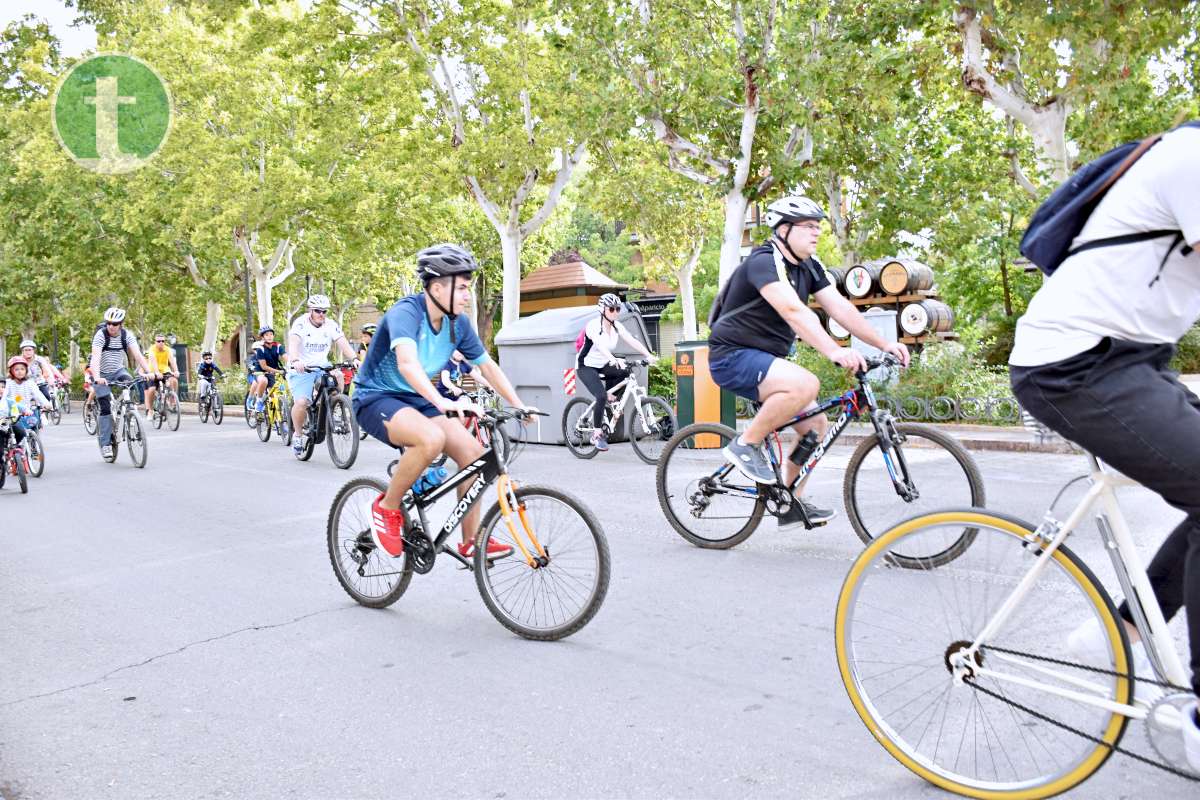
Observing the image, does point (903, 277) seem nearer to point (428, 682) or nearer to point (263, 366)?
point (263, 366)

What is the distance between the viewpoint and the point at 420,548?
495 centimetres

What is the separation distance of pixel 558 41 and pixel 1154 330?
640 inches

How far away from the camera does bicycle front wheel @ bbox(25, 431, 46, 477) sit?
1211 cm

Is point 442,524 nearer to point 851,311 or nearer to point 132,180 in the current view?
point 851,311

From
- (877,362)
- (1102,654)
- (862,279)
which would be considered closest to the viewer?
(1102,654)

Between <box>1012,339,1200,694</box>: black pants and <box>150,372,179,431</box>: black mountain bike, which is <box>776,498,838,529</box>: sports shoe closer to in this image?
<box>1012,339,1200,694</box>: black pants

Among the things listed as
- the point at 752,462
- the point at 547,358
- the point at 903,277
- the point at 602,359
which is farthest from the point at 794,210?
the point at 903,277

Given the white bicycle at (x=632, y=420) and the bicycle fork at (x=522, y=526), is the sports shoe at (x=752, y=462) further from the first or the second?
the white bicycle at (x=632, y=420)

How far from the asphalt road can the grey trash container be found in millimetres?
6332

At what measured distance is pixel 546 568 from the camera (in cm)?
456

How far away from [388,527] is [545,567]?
0.86 m

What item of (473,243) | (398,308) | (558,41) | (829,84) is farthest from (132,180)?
(398,308)

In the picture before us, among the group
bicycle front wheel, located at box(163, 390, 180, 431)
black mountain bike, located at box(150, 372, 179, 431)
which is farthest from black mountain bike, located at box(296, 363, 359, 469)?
black mountain bike, located at box(150, 372, 179, 431)

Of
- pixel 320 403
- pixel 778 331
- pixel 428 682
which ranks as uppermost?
pixel 778 331
